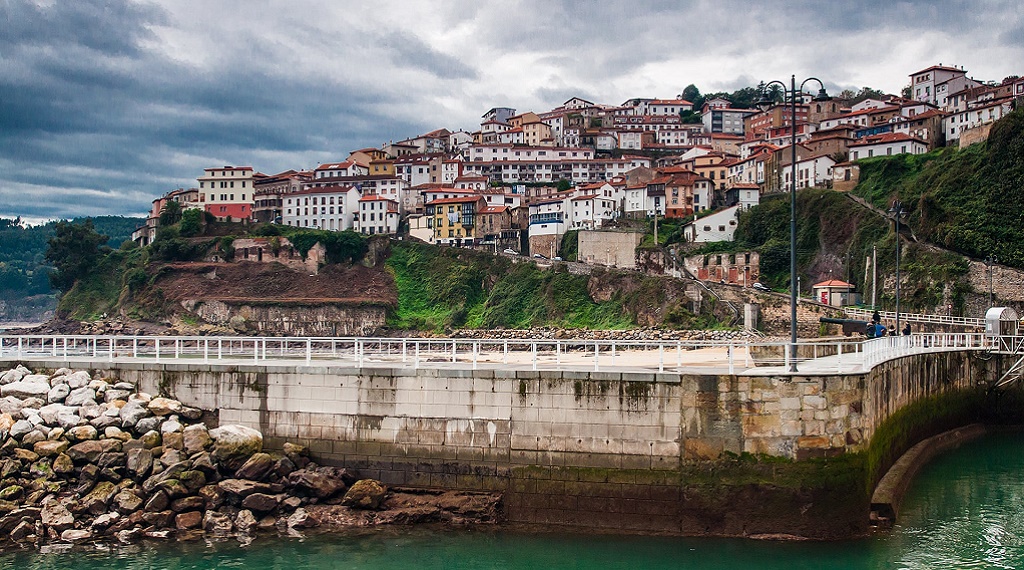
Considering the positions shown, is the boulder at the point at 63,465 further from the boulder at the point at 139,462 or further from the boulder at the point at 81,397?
the boulder at the point at 81,397

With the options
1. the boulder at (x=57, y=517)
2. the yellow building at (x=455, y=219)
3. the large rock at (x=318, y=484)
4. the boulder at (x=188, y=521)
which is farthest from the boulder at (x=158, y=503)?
the yellow building at (x=455, y=219)

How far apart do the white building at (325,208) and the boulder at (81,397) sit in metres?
105

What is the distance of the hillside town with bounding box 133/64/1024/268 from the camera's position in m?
109

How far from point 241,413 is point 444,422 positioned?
20.3 ft

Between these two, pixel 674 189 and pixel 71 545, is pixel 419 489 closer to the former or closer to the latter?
pixel 71 545

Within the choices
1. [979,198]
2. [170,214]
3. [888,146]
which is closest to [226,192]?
[170,214]

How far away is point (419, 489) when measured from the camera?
2336 cm

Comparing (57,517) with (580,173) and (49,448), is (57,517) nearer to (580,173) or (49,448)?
(49,448)

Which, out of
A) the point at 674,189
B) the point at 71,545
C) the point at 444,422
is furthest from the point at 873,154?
the point at 71,545

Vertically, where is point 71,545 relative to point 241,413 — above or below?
below

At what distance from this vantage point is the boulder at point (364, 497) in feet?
75.1

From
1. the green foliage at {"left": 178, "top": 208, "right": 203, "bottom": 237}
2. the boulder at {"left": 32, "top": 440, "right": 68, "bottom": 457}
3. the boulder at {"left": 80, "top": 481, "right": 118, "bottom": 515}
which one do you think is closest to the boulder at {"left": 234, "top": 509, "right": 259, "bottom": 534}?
the boulder at {"left": 80, "top": 481, "right": 118, "bottom": 515}

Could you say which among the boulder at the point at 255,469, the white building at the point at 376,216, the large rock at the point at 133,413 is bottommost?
the boulder at the point at 255,469

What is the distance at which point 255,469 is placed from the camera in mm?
23281
